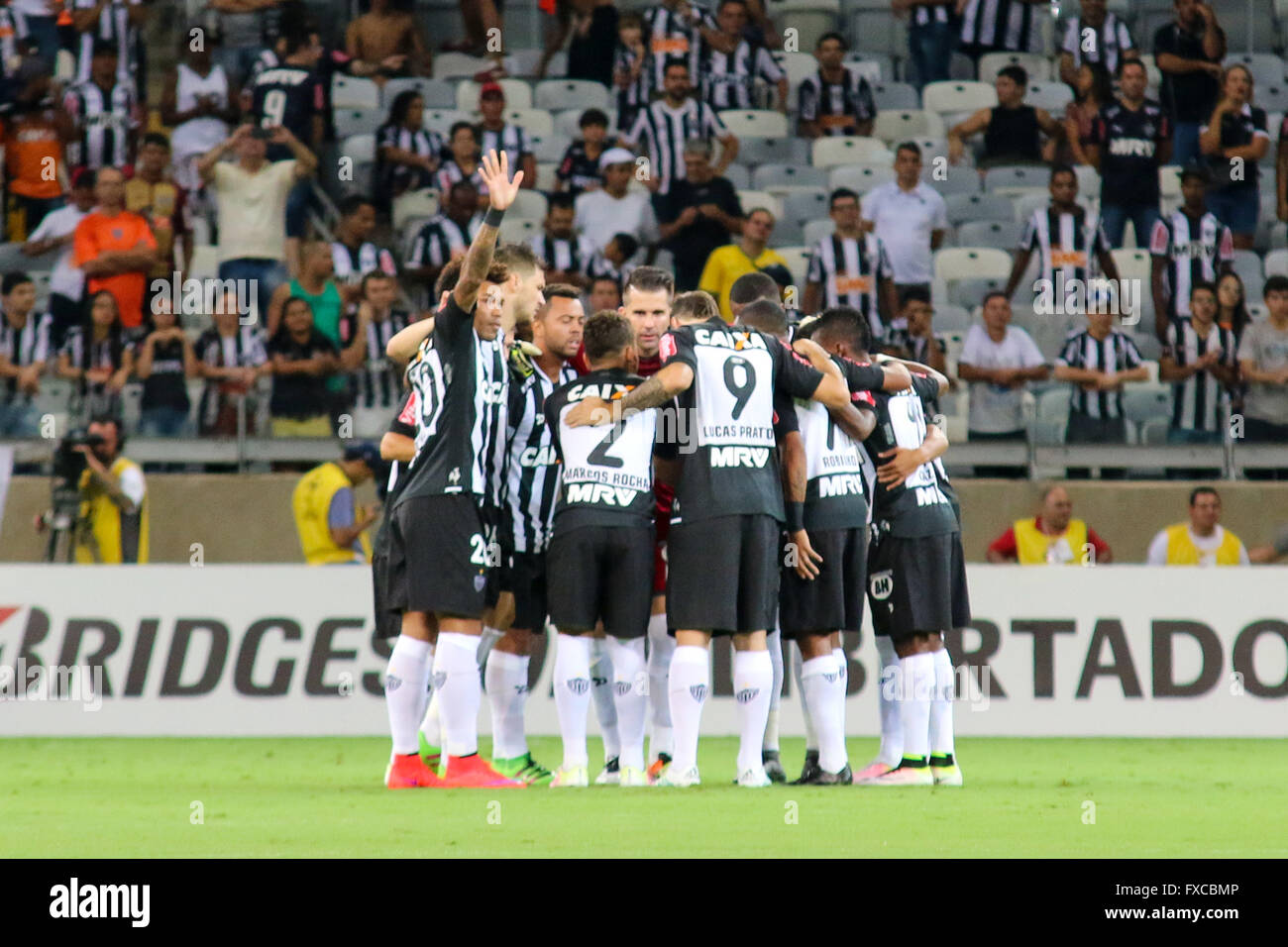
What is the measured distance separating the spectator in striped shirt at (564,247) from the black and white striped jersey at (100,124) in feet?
12.4

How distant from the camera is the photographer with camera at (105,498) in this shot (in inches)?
523

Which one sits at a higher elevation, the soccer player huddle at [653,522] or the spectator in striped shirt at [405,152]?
the spectator in striped shirt at [405,152]

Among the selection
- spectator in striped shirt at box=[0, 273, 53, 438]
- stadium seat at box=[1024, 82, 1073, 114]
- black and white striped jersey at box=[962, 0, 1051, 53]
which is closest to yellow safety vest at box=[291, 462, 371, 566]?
spectator in striped shirt at box=[0, 273, 53, 438]

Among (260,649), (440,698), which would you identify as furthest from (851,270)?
(440,698)

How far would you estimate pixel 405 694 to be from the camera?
841 centimetres

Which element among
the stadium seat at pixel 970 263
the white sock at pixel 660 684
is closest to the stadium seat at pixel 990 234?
the stadium seat at pixel 970 263

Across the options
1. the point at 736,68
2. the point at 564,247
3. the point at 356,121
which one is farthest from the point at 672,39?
the point at 564,247

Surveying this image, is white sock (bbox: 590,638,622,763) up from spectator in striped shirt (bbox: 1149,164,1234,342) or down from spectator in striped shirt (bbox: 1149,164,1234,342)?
down

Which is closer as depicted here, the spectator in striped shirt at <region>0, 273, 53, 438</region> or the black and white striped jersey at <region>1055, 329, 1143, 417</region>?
the spectator in striped shirt at <region>0, 273, 53, 438</region>

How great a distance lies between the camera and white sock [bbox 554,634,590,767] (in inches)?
334

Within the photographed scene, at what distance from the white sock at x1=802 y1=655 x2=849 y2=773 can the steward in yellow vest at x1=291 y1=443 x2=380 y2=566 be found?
5.08 meters

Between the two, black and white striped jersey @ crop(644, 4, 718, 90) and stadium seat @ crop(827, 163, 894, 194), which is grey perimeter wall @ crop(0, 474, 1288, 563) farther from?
black and white striped jersey @ crop(644, 4, 718, 90)

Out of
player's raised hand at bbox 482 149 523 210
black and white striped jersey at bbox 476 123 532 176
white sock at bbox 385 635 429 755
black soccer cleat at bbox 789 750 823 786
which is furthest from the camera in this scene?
black and white striped jersey at bbox 476 123 532 176

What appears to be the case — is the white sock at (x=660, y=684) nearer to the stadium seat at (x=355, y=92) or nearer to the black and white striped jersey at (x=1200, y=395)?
the black and white striped jersey at (x=1200, y=395)
